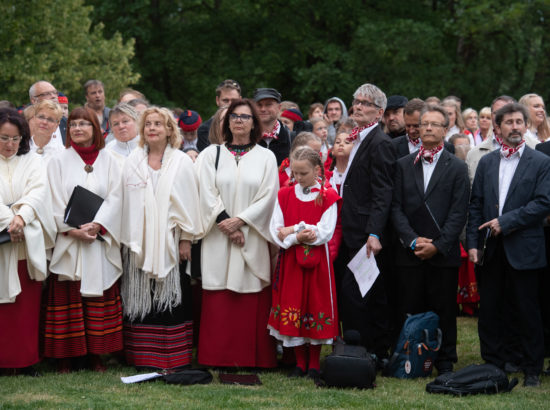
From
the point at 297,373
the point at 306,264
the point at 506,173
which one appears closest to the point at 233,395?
the point at 297,373

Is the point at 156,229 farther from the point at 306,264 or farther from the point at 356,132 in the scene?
the point at 356,132

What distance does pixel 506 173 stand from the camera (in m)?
6.49

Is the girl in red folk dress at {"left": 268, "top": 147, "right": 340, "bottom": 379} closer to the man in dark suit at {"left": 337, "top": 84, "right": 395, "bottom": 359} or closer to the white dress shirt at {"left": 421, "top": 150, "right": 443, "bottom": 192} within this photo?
the man in dark suit at {"left": 337, "top": 84, "right": 395, "bottom": 359}

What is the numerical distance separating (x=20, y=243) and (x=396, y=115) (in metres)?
4.01

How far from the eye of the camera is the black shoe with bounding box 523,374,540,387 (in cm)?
621

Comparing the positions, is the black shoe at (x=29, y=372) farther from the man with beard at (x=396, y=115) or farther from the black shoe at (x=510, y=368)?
the man with beard at (x=396, y=115)

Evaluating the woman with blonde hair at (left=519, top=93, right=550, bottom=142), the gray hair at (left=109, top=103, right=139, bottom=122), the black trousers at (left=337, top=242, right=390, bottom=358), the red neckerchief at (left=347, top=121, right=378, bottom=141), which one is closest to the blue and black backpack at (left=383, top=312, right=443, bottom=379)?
the black trousers at (left=337, top=242, right=390, bottom=358)

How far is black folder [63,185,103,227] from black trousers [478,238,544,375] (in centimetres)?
342

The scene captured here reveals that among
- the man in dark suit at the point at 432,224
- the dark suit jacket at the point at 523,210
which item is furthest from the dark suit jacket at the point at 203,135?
the dark suit jacket at the point at 523,210

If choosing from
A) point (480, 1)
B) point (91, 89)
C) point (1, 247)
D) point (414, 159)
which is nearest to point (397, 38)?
point (480, 1)

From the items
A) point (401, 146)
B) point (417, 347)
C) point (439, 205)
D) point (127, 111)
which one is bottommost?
point (417, 347)

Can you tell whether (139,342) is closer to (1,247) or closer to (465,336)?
(1,247)

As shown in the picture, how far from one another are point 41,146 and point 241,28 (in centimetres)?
1584

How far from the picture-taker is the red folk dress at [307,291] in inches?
248
